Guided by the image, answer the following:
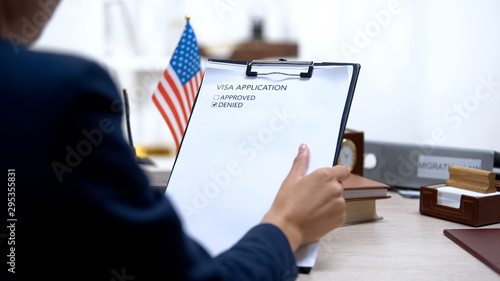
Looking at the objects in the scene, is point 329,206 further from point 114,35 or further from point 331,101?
point 114,35

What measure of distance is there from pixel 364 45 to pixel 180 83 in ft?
3.88

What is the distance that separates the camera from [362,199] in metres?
0.92

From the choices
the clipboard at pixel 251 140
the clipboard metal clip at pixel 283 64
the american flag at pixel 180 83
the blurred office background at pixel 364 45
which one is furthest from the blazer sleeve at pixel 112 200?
the blurred office background at pixel 364 45

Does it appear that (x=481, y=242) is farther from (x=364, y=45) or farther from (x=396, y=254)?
(x=364, y=45)

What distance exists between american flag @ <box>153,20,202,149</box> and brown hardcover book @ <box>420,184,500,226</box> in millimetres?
744

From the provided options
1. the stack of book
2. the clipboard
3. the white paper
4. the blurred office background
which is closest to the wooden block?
the white paper

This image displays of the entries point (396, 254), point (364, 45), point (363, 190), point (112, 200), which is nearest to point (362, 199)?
point (363, 190)

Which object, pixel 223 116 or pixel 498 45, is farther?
pixel 498 45

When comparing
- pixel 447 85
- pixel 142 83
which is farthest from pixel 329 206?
pixel 142 83

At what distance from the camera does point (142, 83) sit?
2.73 meters

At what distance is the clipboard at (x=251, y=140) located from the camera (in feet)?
2.47

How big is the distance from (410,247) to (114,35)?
7.56ft

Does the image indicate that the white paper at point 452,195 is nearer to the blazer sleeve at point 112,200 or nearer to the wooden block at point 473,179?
the wooden block at point 473,179

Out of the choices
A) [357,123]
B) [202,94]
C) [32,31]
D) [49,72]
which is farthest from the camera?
[357,123]
